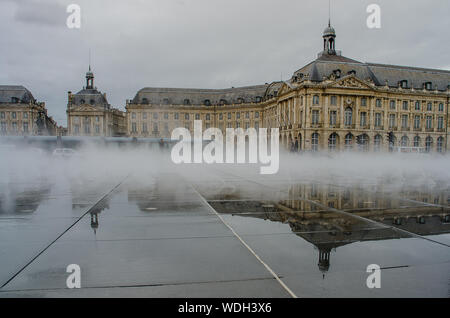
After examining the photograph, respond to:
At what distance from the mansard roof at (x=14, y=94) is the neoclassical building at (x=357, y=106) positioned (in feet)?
202

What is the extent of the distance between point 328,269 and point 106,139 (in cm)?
6169

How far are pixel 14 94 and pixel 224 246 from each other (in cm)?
10599

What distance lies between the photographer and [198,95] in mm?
95938

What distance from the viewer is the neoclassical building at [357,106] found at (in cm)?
6581

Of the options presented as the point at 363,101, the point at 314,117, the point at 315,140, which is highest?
the point at 363,101

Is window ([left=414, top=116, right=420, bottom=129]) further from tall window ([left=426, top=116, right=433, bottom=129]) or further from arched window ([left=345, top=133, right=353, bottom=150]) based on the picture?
arched window ([left=345, top=133, right=353, bottom=150])

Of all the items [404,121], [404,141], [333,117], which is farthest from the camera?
[404,141]

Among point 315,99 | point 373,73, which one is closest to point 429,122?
point 373,73

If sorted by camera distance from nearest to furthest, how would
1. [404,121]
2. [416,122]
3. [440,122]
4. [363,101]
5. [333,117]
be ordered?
[333,117], [363,101], [404,121], [416,122], [440,122]

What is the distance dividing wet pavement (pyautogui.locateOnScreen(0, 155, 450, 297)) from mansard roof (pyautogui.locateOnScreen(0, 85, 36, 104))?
320 feet

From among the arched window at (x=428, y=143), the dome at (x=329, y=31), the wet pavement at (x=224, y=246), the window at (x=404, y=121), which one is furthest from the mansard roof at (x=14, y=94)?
the wet pavement at (x=224, y=246)

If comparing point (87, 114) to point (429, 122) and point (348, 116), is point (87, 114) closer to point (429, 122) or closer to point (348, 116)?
point (348, 116)

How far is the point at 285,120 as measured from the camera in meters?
74.4

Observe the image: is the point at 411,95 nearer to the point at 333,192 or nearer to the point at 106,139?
the point at 106,139
